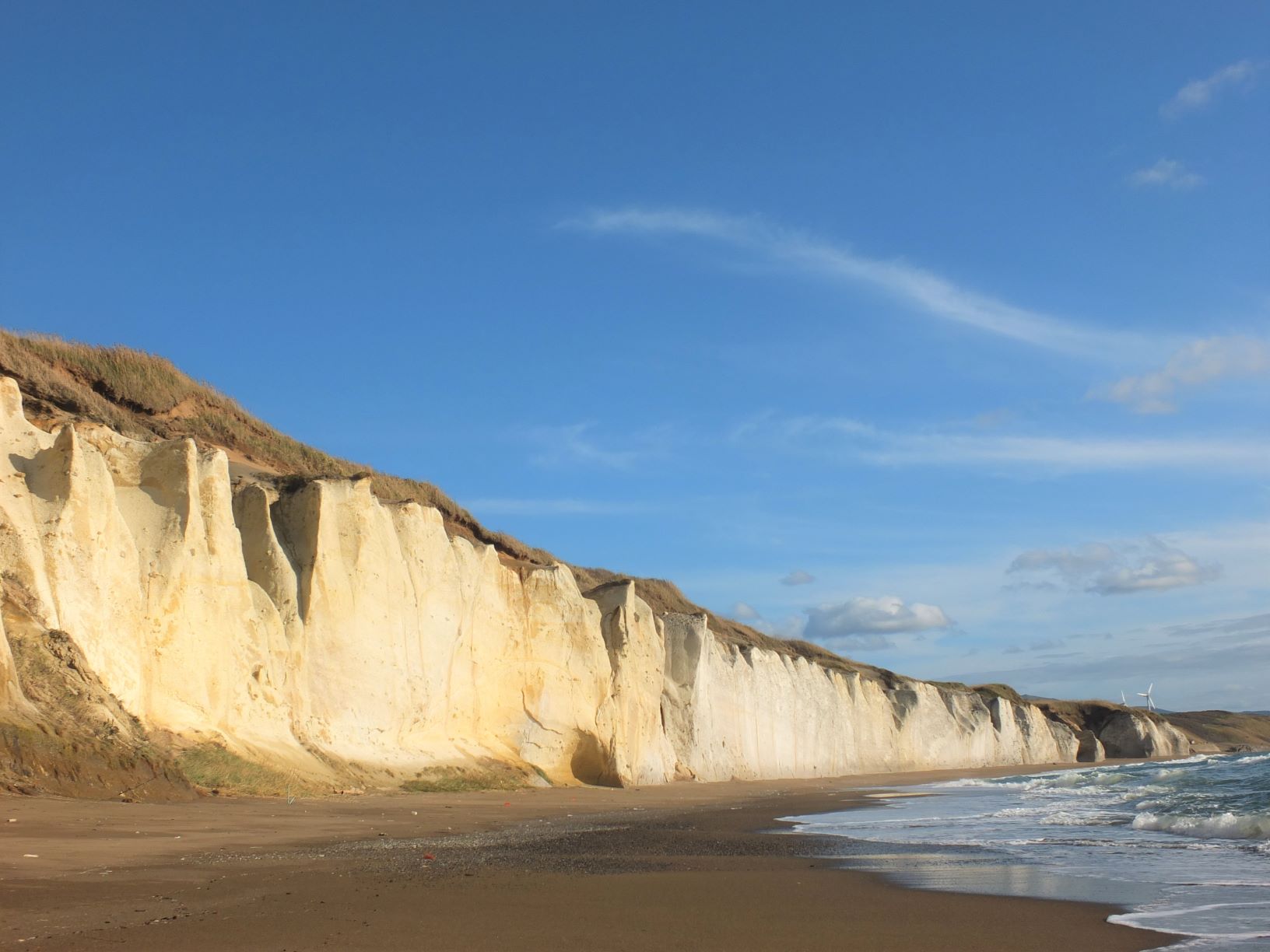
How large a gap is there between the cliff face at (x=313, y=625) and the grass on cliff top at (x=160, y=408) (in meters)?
2.04

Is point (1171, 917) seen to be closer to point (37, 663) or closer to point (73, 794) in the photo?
point (73, 794)

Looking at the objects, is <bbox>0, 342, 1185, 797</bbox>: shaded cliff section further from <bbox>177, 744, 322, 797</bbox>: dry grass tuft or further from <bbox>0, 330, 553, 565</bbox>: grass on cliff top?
<bbox>0, 330, 553, 565</bbox>: grass on cliff top

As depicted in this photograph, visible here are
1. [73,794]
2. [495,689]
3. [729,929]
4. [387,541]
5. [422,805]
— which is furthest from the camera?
[495,689]

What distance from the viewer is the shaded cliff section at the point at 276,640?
39.0 ft

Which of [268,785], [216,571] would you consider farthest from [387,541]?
[268,785]

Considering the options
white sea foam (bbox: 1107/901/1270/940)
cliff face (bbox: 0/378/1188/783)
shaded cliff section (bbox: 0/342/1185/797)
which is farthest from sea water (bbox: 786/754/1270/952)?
cliff face (bbox: 0/378/1188/783)

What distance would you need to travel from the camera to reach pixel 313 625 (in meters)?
17.4

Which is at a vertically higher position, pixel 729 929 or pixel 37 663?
pixel 37 663

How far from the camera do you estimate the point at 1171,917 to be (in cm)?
599

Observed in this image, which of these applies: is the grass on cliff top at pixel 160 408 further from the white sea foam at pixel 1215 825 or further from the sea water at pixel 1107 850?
the white sea foam at pixel 1215 825

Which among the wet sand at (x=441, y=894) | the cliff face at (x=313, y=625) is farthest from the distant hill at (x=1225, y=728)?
the wet sand at (x=441, y=894)

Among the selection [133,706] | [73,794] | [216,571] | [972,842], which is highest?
[216,571]

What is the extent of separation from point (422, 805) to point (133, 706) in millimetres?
4049

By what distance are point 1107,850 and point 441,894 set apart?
6984 millimetres
